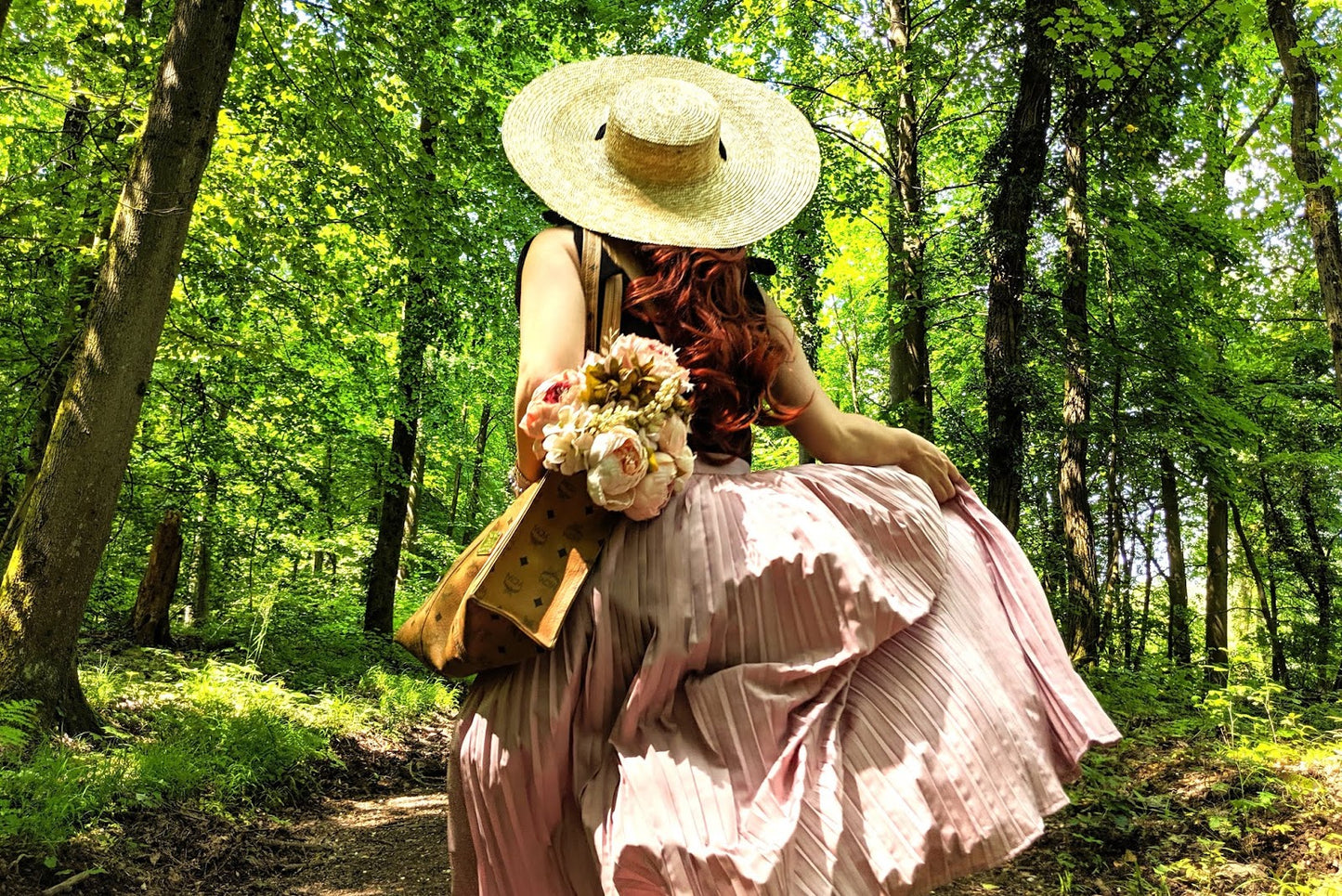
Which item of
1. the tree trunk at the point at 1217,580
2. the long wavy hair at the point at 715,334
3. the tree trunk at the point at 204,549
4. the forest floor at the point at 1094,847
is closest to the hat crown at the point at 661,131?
the long wavy hair at the point at 715,334

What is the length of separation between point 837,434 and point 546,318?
2.53ft

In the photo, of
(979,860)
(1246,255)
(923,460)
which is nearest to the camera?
(979,860)

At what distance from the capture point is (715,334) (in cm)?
194

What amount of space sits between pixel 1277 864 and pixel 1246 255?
21.4ft

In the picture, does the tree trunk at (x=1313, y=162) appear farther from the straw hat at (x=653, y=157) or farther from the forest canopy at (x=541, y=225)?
the straw hat at (x=653, y=157)

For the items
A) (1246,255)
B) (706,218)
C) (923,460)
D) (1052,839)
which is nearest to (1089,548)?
(1246,255)

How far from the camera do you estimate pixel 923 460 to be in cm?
221

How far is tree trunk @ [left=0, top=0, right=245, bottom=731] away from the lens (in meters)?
5.02

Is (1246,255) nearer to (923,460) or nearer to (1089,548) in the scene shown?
(1089,548)

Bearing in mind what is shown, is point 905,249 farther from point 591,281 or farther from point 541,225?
point 591,281

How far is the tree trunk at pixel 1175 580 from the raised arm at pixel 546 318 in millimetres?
11339

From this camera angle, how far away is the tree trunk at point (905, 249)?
28.3 ft

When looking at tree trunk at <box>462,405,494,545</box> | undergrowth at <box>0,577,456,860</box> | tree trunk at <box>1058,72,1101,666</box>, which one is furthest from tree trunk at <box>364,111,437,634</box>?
tree trunk at <box>1058,72,1101,666</box>

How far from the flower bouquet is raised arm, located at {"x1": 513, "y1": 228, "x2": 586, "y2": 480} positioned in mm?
49
